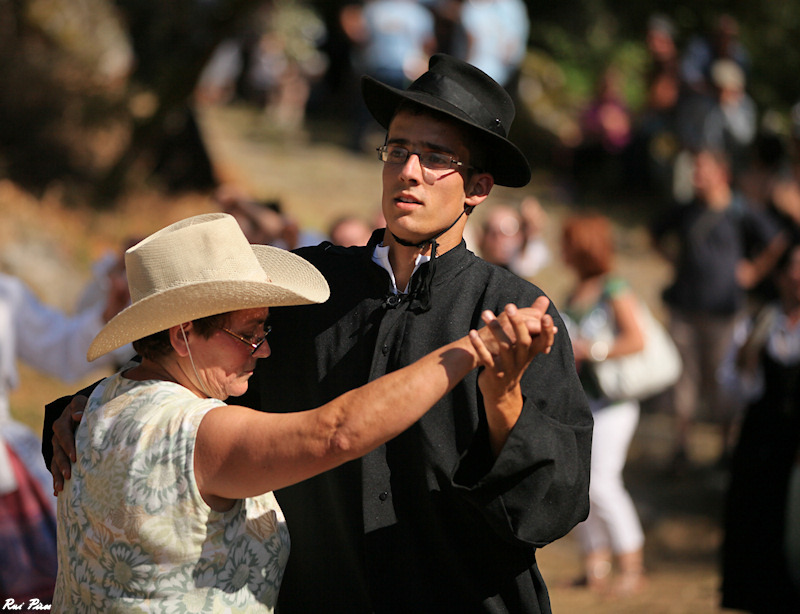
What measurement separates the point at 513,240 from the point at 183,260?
436 cm

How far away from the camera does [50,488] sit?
4.38m

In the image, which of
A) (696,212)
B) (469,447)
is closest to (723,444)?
(696,212)

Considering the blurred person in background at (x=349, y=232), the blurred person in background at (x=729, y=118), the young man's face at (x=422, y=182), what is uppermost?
the blurred person in background at (x=729, y=118)

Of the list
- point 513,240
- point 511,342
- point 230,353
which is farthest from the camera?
point 513,240

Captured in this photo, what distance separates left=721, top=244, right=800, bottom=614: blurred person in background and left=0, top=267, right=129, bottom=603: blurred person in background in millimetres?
3648

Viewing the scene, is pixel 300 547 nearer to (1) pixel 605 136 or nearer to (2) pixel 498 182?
(2) pixel 498 182

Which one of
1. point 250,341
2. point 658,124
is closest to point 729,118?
point 658,124

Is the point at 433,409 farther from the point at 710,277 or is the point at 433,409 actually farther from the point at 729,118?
the point at 729,118

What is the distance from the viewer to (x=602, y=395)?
595 centimetres

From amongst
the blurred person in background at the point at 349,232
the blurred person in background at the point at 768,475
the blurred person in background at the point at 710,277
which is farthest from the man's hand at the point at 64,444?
the blurred person in background at the point at 710,277

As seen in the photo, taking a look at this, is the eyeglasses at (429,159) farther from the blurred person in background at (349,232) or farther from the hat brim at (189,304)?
the blurred person in background at (349,232)

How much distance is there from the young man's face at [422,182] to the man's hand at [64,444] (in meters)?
1.03

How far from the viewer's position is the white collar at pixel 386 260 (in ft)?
9.18

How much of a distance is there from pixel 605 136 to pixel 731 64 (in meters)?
2.01
